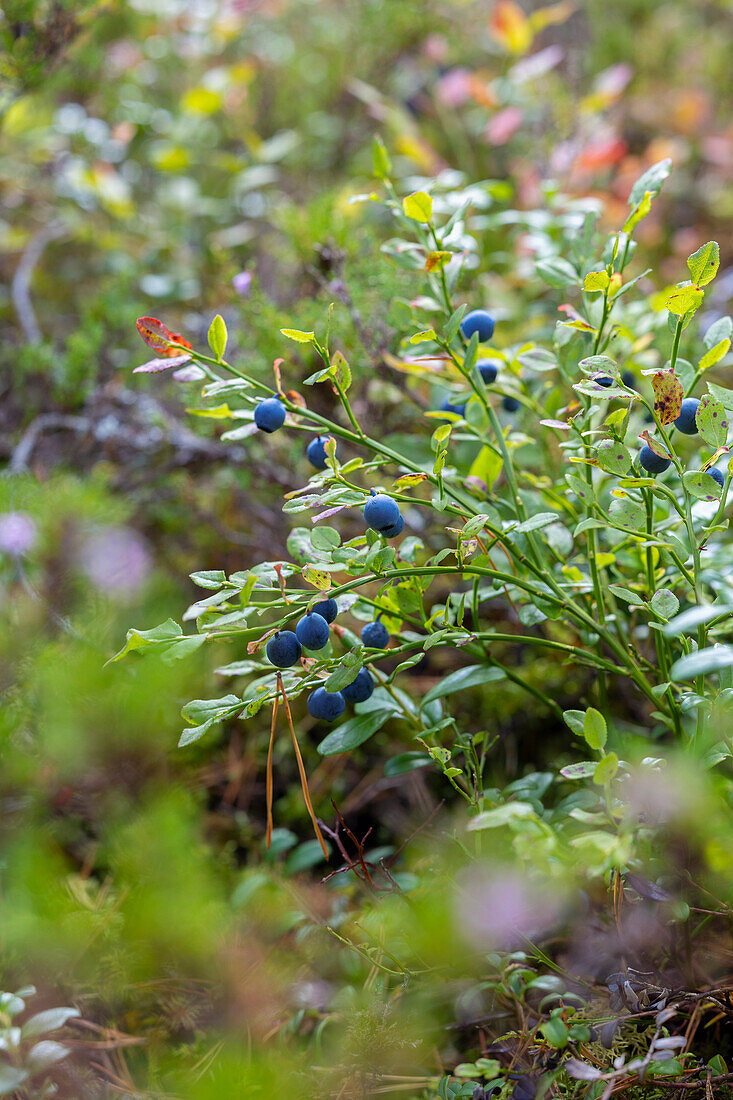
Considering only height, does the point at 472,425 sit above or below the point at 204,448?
above

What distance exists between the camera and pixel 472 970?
84 cm

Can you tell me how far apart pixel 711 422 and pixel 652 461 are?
6cm

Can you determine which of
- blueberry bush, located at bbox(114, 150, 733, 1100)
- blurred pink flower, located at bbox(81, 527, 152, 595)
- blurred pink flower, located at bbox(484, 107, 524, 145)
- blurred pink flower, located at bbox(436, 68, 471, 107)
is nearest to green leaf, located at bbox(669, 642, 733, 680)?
blueberry bush, located at bbox(114, 150, 733, 1100)

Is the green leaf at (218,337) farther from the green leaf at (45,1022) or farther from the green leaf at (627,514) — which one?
the green leaf at (45,1022)

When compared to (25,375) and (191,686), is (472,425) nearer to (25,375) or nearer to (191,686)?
(191,686)

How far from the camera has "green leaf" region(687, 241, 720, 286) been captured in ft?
2.13

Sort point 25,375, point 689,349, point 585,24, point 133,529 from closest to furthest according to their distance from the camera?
→ point 689,349, point 133,529, point 25,375, point 585,24

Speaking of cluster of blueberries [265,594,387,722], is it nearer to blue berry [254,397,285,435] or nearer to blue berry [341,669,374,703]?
blue berry [341,669,374,703]

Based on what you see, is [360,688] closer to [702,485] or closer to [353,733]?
[353,733]

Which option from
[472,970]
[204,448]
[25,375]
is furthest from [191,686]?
[25,375]

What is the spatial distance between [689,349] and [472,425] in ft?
2.09

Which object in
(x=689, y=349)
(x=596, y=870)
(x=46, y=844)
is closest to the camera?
(x=596, y=870)

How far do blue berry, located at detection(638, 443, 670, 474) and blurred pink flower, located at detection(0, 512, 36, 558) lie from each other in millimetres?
794

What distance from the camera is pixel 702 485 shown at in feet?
2.08
